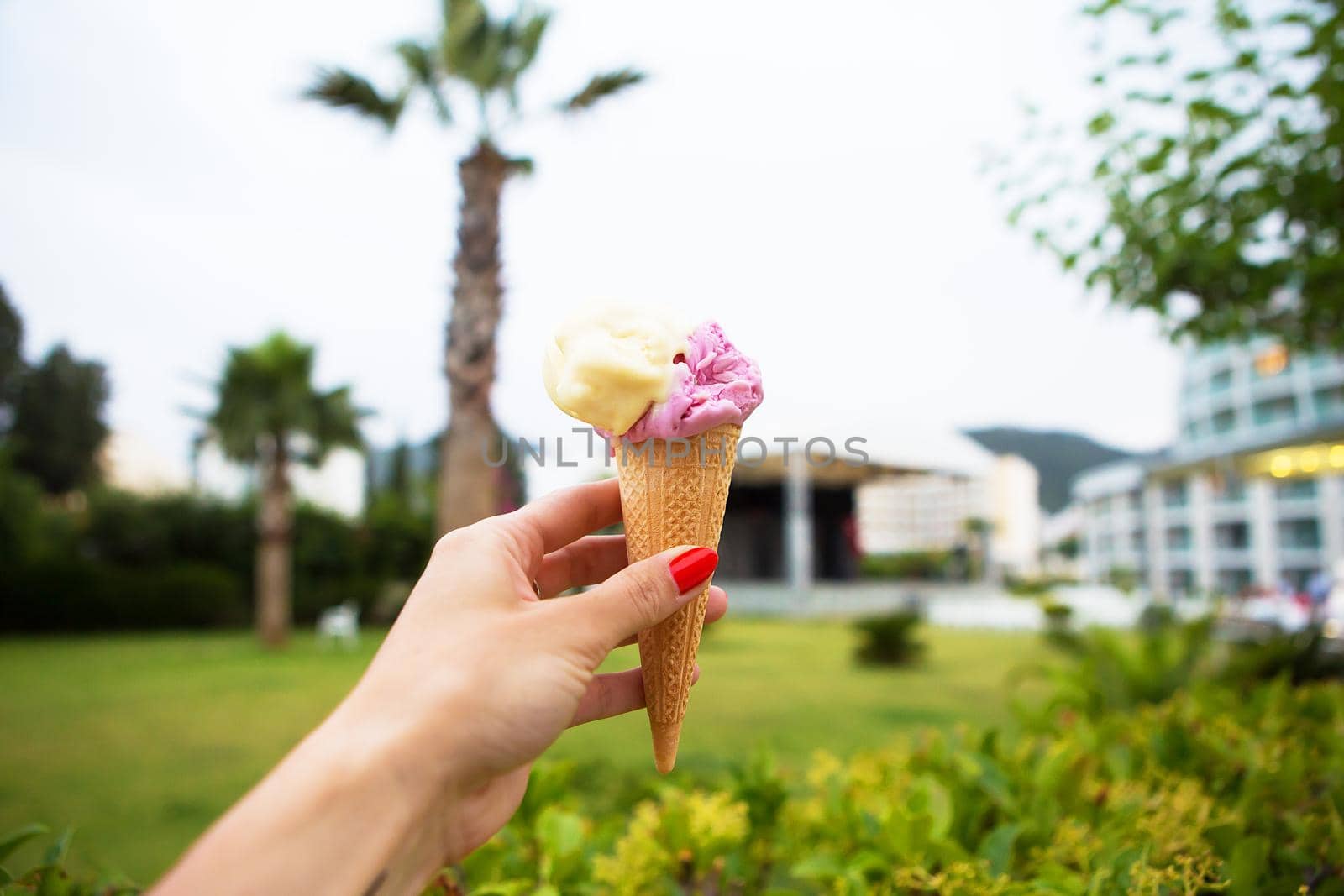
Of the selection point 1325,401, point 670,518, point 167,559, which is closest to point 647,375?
point 670,518

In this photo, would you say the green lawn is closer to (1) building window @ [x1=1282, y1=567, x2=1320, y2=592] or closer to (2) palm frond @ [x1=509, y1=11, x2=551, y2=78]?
(2) palm frond @ [x1=509, y1=11, x2=551, y2=78]

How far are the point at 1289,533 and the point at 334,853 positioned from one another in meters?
69.5

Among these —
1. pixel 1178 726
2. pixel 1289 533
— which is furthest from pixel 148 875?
pixel 1289 533

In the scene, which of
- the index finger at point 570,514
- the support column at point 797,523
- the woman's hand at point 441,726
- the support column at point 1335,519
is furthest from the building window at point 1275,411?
the woman's hand at point 441,726

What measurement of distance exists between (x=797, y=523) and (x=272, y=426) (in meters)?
9.83

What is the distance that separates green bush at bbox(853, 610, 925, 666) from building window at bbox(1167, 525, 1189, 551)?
64.5 m

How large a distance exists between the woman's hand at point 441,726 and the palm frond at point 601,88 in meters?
5.70

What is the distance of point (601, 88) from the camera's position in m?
6.18

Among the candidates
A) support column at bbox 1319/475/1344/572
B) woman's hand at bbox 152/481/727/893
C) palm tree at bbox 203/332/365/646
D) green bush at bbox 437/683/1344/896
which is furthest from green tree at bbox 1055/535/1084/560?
woman's hand at bbox 152/481/727/893

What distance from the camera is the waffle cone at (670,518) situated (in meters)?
1.29

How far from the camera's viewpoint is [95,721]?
737 centimetres

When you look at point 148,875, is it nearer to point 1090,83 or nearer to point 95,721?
point 95,721

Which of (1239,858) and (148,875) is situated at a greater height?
(1239,858)

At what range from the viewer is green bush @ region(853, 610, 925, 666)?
35.0ft
